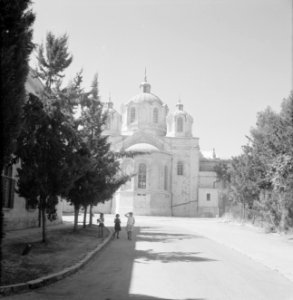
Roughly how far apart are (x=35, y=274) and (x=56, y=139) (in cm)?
610

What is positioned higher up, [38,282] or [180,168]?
[180,168]

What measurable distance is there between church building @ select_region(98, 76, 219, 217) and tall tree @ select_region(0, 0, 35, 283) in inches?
1644

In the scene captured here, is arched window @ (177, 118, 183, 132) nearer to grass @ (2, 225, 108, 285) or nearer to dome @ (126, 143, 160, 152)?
dome @ (126, 143, 160, 152)

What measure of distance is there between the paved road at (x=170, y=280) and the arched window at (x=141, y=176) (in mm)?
38162

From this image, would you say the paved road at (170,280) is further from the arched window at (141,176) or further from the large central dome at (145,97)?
the large central dome at (145,97)

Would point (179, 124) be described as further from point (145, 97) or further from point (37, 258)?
point (37, 258)

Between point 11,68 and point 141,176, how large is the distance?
4460 centimetres

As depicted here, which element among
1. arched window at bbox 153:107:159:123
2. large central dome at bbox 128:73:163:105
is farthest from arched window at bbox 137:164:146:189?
large central dome at bbox 128:73:163:105

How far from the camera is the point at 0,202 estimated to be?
23.9 ft

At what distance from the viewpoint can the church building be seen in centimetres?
5112

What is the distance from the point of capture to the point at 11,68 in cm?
759

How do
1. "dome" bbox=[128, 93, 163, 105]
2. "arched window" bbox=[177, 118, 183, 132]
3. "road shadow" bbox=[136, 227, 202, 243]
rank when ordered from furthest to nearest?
1. "arched window" bbox=[177, 118, 183, 132]
2. "dome" bbox=[128, 93, 163, 105]
3. "road shadow" bbox=[136, 227, 202, 243]

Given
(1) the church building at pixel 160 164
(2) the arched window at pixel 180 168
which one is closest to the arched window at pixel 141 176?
(1) the church building at pixel 160 164

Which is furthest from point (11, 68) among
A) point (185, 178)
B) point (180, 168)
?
point (180, 168)
